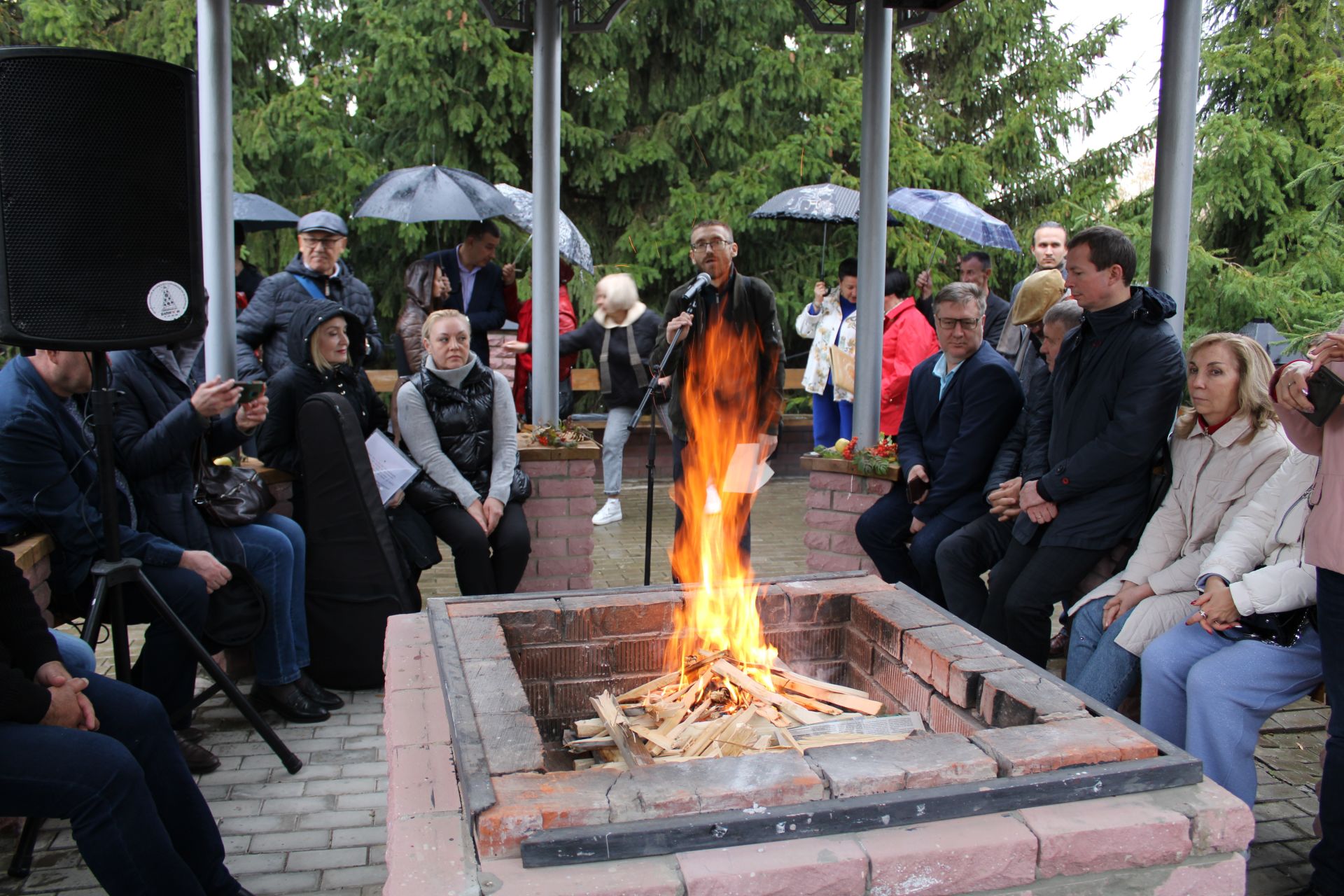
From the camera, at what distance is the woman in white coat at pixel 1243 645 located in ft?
10.5

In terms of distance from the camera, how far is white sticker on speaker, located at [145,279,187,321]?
3441mm

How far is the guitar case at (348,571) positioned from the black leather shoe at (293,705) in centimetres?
27

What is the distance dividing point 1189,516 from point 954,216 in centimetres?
509

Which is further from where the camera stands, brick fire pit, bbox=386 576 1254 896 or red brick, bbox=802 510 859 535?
red brick, bbox=802 510 859 535

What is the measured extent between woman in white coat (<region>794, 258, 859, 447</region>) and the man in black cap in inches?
149

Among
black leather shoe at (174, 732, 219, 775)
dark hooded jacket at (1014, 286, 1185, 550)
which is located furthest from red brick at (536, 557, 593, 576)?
dark hooded jacket at (1014, 286, 1185, 550)

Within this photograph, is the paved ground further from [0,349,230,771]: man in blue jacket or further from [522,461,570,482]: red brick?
[522,461,570,482]: red brick

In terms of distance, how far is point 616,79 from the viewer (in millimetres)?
11703

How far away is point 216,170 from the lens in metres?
5.08

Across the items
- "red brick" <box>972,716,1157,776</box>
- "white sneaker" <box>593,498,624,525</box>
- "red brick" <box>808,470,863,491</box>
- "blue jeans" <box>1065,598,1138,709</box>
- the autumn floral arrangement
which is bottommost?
"white sneaker" <box>593,498,624,525</box>

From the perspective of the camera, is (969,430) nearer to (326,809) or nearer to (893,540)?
(893,540)

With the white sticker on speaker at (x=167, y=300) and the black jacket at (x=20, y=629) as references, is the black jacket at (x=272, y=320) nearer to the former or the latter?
the white sticker on speaker at (x=167, y=300)

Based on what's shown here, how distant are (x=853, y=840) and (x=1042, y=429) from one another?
291 cm

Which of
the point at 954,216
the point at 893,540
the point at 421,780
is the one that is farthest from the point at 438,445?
the point at 954,216
